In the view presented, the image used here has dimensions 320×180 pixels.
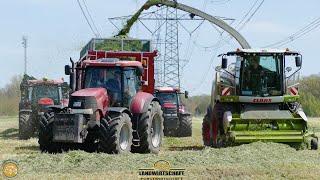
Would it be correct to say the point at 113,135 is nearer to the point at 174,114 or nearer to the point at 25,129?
the point at 25,129

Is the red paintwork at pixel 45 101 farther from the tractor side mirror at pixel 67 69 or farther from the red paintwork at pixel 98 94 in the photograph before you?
the red paintwork at pixel 98 94

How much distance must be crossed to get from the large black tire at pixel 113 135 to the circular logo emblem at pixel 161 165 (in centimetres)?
217

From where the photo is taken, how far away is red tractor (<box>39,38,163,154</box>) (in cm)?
1255

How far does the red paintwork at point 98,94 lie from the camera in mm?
13070

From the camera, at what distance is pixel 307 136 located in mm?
14648

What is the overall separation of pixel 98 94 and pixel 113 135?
115cm

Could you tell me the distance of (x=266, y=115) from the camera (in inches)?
597

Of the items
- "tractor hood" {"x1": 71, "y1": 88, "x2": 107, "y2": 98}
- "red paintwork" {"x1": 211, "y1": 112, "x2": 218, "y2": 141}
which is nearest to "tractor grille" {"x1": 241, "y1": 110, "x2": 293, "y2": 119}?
"red paintwork" {"x1": 211, "y1": 112, "x2": 218, "y2": 141}

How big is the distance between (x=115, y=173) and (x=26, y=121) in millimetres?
11469

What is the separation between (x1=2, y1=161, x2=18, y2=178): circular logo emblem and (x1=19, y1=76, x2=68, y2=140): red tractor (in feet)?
36.1

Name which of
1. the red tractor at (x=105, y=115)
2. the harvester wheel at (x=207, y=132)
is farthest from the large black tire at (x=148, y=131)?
the harvester wheel at (x=207, y=132)

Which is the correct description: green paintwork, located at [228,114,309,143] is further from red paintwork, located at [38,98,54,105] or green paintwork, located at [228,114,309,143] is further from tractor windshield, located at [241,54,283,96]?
red paintwork, located at [38,98,54,105]

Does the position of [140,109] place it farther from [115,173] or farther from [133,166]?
[115,173]

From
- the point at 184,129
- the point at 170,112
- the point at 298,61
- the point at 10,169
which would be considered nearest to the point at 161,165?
the point at 10,169
